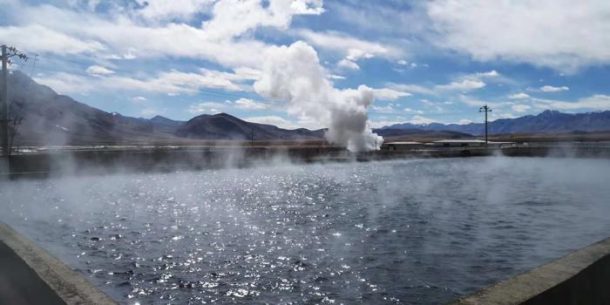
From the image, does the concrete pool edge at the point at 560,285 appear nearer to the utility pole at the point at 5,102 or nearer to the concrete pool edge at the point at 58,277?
the concrete pool edge at the point at 58,277

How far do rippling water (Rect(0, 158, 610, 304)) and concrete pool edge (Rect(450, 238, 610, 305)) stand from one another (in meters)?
5.13

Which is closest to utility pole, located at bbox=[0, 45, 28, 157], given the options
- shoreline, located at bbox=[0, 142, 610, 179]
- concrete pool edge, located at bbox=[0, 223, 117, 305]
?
shoreline, located at bbox=[0, 142, 610, 179]

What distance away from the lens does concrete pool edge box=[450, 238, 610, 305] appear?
5.93m

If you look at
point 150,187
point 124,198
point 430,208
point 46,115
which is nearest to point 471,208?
point 430,208

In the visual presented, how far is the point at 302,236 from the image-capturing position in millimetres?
20469

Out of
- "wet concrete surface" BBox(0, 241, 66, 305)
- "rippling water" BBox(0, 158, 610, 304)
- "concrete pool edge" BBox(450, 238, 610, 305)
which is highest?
"concrete pool edge" BBox(450, 238, 610, 305)

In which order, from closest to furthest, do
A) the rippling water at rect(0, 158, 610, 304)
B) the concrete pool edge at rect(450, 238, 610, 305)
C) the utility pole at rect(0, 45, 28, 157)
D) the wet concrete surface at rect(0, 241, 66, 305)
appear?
the concrete pool edge at rect(450, 238, 610, 305) < the wet concrete surface at rect(0, 241, 66, 305) < the rippling water at rect(0, 158, 610, 304) < the utility pole at rect(0, 45, 28, 157)

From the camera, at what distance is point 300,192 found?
3962 cm

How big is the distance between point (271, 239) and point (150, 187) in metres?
25.2

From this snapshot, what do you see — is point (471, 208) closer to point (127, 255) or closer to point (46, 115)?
point (127, 255)

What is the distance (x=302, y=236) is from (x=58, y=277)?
13.1 meters

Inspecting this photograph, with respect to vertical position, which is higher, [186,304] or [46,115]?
[46,115]

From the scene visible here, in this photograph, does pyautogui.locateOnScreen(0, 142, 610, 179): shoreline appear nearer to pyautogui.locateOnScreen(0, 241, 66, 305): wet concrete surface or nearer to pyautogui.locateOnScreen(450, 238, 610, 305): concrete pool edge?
pyautogui.locateOnScreen(0, 241, 66, 305): wet concrete surface

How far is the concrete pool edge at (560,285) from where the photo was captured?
5926 mm
